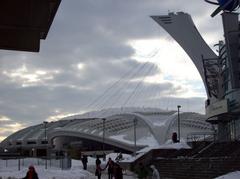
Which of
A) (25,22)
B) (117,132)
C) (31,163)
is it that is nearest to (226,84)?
(31,163)

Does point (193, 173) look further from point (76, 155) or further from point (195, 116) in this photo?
point (195, 116)

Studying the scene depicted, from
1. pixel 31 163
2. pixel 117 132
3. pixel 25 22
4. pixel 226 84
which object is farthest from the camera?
pixel 117 132

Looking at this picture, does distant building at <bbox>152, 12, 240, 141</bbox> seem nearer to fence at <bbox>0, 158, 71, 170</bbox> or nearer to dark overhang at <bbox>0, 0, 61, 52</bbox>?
fence at <bbox>0, 158, 71, 170</bbox>

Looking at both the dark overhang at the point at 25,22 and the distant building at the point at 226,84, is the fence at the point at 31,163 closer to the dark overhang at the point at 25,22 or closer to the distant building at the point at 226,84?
the distant building at the point at 226,84

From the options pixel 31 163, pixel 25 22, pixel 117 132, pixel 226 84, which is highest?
pixel 226 84

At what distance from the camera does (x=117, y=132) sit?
11250 cm

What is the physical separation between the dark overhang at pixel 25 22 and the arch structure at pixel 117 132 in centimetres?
8914

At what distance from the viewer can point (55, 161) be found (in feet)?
135

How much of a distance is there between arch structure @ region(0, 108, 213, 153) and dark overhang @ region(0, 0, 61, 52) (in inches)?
3510

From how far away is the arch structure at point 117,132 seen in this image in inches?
4129

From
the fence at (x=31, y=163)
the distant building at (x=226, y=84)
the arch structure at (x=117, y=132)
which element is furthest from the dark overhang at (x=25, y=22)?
the arch structure at (x=117, y=132)

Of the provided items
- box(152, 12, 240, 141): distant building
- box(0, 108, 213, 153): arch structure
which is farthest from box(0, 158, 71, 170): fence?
box(0, 108, 213, 153): arch structure

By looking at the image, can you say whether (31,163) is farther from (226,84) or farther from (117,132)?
(117,132)

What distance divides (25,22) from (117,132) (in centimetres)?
10464
